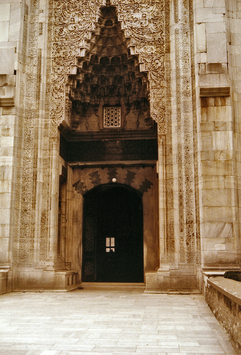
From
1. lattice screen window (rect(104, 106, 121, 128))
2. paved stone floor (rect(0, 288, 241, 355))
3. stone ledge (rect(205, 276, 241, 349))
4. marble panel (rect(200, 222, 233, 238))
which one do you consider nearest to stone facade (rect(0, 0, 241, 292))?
marble panel (rect(200, 222, 233, 238))

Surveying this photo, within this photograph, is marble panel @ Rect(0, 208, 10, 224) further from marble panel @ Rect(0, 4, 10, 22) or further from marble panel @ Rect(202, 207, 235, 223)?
marble panel @ Rect(0, 4, 10, 22)

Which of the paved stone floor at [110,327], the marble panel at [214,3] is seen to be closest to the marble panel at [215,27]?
the marble panel at [214,3]

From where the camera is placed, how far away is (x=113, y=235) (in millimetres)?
10891

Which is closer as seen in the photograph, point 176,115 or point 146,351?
point 146,351

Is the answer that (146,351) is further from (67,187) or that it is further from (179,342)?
(67,187)

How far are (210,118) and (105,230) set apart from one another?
15.0 feet

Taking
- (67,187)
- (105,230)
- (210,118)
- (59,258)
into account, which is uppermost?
(210,118)

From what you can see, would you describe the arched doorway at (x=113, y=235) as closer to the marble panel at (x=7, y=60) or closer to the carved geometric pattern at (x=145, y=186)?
the carved geometric pattern at (x=145, y=186)

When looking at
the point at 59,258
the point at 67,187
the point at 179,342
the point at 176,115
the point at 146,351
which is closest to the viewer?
the point at 146,351

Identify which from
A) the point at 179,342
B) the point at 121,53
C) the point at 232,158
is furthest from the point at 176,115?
the point at 179,342

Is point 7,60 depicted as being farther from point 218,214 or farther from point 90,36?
point 218,214

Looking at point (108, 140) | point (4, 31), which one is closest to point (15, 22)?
point (4, 31)

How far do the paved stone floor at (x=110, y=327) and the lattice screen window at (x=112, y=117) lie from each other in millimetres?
5060

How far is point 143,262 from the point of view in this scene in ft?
34.1
